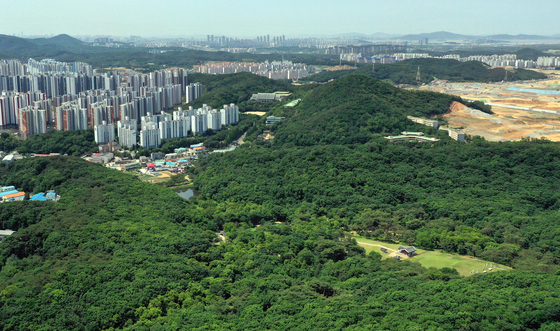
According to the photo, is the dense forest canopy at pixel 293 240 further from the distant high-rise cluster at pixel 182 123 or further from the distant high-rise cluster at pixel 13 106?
the distant high-rise cluster at pixel 13 106

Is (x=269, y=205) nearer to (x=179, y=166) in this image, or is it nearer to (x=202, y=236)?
(x=202, y=236)

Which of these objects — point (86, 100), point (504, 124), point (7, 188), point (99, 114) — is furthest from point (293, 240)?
point (86, 100)

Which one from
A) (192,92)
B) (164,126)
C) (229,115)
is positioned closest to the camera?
(164,126)

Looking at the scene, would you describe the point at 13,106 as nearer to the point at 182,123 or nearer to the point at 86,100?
the point at 86,100

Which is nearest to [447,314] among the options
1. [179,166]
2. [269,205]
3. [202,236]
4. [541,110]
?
[202,236]

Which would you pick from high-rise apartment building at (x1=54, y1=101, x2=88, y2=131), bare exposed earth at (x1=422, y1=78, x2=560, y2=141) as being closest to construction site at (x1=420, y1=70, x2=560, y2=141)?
bare exposed earth at (x1=422, y1=78, x2=560, y2=141)

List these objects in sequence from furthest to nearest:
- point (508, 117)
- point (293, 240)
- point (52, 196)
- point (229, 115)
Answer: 1. point (508, 117)
2. point (229, 115)
3. point (52, 196)
4. point (293, 240)

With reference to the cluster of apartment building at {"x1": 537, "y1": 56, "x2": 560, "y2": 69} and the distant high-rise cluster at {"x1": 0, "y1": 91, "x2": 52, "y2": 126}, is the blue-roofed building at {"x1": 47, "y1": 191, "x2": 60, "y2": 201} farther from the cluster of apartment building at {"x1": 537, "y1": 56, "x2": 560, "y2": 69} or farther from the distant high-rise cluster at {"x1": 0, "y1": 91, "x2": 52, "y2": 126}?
the cluster of apartment building at {"x1": 537, "y1": 56, "x2": 560, "y2": 69}
